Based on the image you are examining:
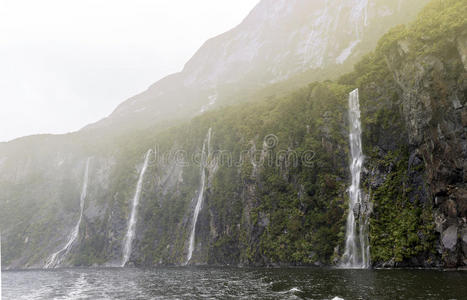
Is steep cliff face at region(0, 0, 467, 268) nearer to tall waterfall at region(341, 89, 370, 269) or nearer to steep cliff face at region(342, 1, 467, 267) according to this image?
steep cliff face at region(342, 1, 467, 267)

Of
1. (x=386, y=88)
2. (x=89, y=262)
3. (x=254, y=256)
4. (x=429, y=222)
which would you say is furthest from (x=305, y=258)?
(x=89, y=262)

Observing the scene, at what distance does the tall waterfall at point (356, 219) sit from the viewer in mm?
33944

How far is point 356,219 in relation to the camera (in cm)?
3606

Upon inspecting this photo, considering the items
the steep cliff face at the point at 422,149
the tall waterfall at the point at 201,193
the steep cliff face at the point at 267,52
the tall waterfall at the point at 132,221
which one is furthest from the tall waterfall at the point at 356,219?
the tall waterfall at the point at 132,221

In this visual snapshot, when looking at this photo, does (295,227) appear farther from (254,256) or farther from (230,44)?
(230,44)

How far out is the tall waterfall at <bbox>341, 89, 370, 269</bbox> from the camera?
33.9m

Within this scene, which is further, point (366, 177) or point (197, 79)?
point (197, 79)

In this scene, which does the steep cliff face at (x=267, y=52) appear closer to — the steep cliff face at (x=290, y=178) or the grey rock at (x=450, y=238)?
the steep cliff face at (x=290, y=178)

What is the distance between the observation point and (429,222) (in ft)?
97.9

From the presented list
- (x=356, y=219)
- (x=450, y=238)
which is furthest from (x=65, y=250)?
(x=450, y=238)

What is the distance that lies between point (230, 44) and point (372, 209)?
473 ft

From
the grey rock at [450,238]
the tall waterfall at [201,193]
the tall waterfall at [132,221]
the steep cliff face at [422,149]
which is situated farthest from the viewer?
the tall waterfall at [132,221]

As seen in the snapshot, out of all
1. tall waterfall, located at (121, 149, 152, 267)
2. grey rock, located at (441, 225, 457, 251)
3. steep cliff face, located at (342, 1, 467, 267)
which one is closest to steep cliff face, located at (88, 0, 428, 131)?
tall waterfall, located at (121, 149, 152, 267)

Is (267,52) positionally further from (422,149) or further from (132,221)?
(422,149)
